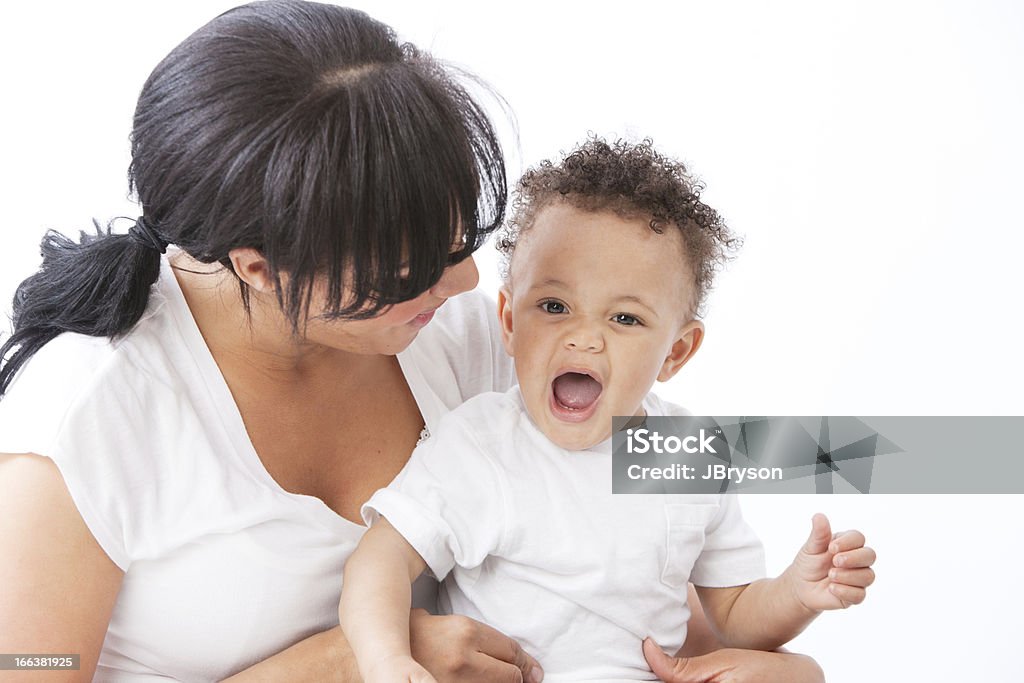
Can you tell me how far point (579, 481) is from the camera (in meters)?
1.53

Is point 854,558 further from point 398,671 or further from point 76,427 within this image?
point 76,427

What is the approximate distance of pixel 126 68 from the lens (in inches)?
101

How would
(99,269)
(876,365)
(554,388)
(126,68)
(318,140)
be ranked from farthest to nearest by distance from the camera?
1. (876,365)
2. (126,68)
3. (554,388)
4. (99,269)
5. (318,140)

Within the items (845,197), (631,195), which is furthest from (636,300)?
(845,197)

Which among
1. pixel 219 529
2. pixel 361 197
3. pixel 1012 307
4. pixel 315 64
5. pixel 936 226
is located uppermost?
pixel 936 226

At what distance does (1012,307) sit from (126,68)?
2194mm

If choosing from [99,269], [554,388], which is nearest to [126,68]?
[99,269]

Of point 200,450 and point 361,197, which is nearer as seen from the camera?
point 361,197

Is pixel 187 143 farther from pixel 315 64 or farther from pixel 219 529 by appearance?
pixel 219 529

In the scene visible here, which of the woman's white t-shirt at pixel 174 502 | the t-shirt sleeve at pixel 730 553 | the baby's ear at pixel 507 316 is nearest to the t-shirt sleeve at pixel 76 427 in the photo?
the woman's white t-shirt at pixel 174 502

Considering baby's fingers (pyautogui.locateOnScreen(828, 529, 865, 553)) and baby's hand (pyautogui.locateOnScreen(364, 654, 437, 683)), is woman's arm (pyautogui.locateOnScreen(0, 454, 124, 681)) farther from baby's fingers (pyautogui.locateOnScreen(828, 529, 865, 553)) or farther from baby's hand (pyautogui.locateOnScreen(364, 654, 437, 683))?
baby's fingers (pyautogui.locateOnScreen(828, 529, 865, 553))

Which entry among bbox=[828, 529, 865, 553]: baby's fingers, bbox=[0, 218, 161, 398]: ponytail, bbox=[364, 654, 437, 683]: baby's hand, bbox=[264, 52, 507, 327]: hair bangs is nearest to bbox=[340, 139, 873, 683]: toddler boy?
bbox=[828, 529, 865, 553]: baby's fingers

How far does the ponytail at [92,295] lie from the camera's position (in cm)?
139

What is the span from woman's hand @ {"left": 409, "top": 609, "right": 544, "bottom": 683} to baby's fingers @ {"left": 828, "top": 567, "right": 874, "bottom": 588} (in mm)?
388
